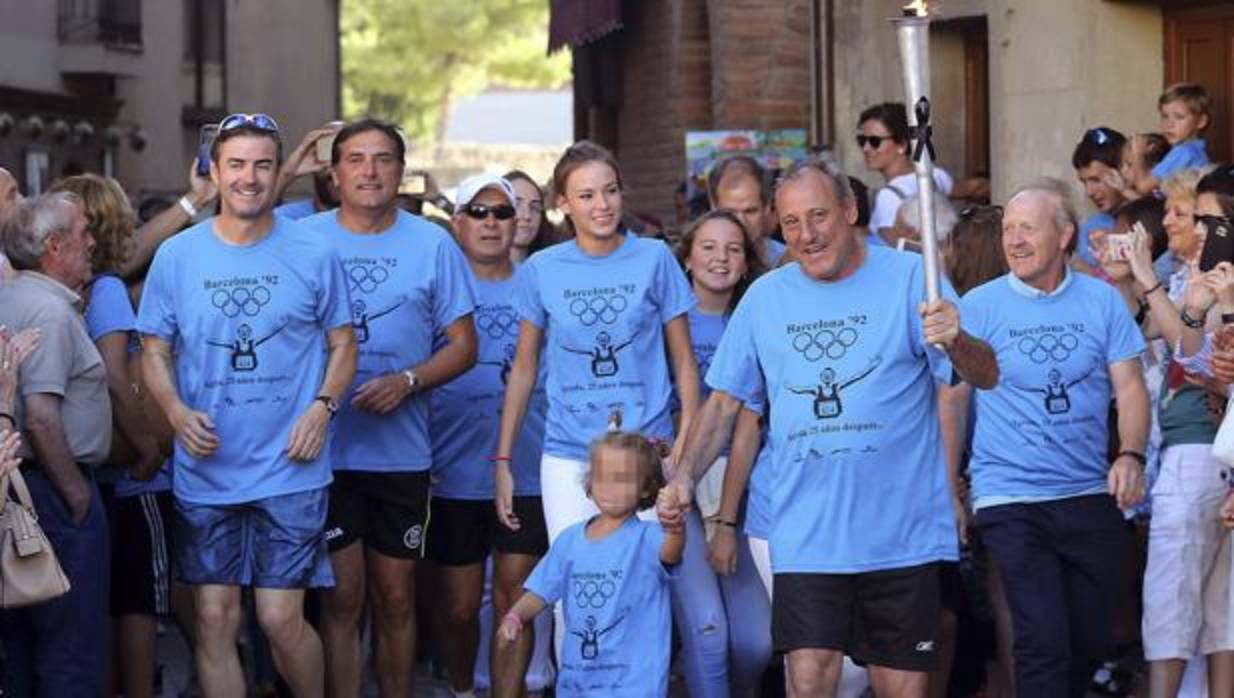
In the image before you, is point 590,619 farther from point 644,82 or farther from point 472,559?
point 644,82

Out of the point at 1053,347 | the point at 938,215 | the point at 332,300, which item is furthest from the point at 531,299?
the point at 938,215

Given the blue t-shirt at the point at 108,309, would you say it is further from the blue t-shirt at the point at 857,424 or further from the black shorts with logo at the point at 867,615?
the black shorts with logo at the point at 867,615

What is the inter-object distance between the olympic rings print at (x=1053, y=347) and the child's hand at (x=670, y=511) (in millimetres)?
1392

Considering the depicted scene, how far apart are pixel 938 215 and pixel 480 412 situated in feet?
7.43

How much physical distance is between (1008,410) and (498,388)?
231 centimetres

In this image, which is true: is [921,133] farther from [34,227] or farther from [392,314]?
[34,227]

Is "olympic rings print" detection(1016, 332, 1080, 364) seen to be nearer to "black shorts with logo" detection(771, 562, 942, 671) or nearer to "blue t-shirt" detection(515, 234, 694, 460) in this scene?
"black shorts with logo" detection(771, 562, 942, 671)

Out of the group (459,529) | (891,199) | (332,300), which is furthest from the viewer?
(891,199)

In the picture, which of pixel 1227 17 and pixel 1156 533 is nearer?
pixel 1156 533

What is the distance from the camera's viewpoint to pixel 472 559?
1082cm

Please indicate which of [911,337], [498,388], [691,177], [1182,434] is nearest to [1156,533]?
[1182,434]

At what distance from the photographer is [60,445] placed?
30.3 feet

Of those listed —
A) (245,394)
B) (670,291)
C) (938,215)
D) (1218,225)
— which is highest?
(938,215)

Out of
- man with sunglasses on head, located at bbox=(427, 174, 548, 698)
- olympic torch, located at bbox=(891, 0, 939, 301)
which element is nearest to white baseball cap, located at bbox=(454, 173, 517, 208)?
man with sunglasses on head, located at bbox=(427, 174, 548, 698)
